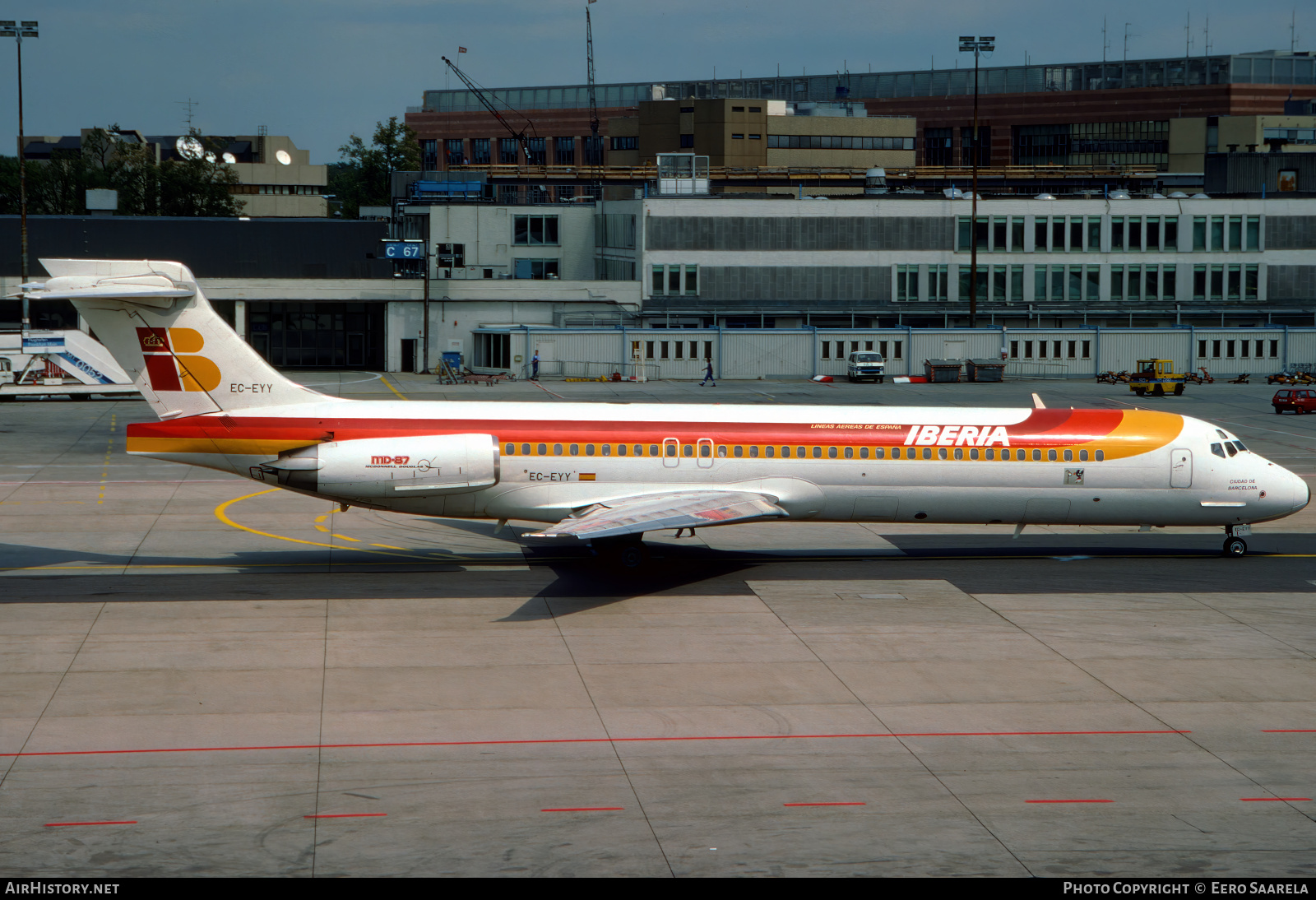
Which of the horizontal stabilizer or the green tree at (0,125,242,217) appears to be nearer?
the horizontal stabilizer

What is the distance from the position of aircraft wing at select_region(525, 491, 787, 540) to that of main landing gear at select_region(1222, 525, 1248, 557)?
38.4 ft

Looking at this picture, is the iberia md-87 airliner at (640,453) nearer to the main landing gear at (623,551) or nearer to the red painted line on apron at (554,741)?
the main landing gear at (623,551)

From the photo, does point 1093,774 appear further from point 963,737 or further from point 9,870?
point 9,870

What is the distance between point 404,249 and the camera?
84.6m

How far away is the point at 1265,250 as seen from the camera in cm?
8925

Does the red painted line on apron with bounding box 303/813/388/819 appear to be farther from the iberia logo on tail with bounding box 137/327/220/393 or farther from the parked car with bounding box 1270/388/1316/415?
the parked car with bounding box 1270/388/1316/415

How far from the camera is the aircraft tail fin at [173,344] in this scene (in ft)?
89.4

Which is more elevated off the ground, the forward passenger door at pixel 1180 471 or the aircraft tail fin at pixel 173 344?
the aircraft tail fin at pixel 173 344

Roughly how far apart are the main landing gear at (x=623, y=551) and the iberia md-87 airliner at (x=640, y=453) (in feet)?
0.18

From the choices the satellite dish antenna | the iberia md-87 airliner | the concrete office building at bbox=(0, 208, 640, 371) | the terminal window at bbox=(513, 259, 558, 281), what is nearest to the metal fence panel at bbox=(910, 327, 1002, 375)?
→ the concrete office building at bbox=(0, 208, 640, 371)

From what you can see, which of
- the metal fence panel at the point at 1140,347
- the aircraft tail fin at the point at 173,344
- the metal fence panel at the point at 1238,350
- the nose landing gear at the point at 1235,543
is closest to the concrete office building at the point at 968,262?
the metal fence panel at the point at 1238,350

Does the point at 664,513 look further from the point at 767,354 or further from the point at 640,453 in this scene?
the point at 767,354

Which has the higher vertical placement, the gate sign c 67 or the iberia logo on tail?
the gate sign c 67

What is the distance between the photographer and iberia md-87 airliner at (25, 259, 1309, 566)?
90.7ft
